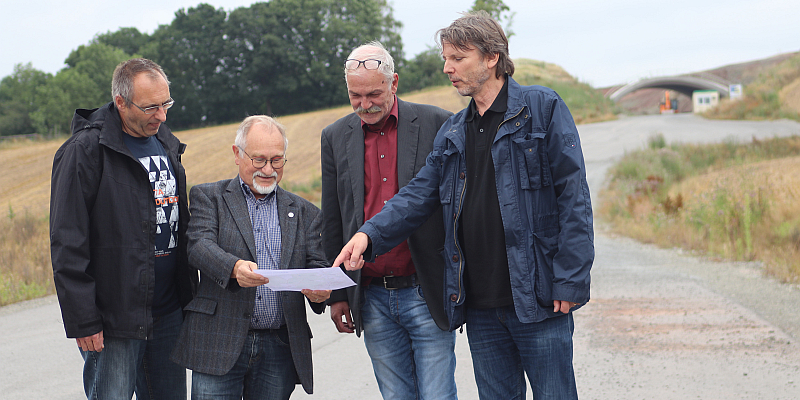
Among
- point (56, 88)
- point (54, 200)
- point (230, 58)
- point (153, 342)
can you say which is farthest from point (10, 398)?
point (230, 58)

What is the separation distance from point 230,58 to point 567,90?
40671 millimetres

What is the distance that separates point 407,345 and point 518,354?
24.2 inches

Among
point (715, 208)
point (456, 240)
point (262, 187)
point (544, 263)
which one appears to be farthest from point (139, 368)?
point (715, 208)

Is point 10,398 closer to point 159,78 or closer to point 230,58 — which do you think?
point 159,78

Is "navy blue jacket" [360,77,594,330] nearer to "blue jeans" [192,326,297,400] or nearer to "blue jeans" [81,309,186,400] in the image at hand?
"blue jeans" [192,326,297,400]

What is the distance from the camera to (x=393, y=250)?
332cm

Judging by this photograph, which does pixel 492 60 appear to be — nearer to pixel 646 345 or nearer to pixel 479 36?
pixel 479 36

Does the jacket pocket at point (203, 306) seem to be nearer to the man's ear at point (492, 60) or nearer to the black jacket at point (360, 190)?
the black jacket at point (360, 190)

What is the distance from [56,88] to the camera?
64.5m

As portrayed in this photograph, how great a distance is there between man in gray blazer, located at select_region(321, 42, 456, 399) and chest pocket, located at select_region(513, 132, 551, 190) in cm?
68

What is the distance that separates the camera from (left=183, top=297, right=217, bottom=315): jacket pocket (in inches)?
120

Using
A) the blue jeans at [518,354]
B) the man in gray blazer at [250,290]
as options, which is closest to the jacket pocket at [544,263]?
the blue jeans at [518,354]

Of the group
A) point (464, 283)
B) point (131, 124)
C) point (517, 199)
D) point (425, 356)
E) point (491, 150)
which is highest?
point (131, 124)

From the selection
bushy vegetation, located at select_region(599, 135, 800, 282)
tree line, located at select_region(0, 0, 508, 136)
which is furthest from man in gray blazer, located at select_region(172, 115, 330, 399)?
tree line, located at select_region(0, 0, 508, 136)
